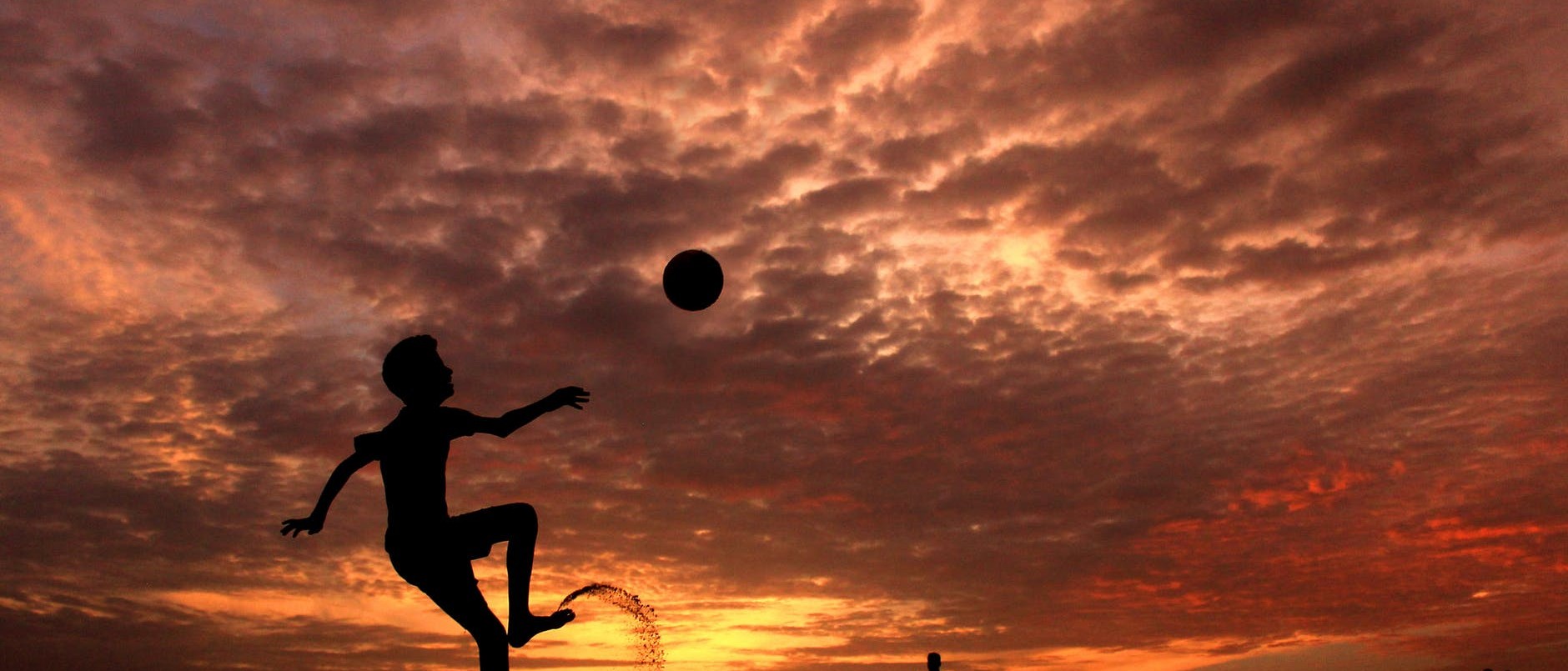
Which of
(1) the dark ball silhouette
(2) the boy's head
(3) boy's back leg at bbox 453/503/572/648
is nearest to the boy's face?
(2) the boy's head

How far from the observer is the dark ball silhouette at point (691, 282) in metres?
14.4

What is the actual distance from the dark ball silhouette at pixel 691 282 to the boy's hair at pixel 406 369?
218 inches

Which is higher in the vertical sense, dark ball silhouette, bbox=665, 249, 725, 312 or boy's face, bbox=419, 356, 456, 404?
dark ball silhouette, bbox=665, 249, 725, 312

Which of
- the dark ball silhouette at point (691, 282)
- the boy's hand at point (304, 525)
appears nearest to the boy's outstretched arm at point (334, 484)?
the boy's hand at point (304, 525)

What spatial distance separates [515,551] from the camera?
908 centimetres

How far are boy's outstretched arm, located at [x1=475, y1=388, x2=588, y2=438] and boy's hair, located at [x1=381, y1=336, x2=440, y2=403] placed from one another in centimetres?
72

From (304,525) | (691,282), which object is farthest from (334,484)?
(691,282)

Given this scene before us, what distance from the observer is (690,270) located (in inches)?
567

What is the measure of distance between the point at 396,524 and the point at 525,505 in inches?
39.2

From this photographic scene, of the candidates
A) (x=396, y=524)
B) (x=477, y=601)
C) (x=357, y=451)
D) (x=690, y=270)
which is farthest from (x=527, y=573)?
(x=690, y=270)

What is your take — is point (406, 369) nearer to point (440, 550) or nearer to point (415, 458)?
point (415, 458)

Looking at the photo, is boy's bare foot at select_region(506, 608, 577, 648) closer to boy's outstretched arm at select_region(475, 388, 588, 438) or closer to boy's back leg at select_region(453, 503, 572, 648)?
boy's back leg at select_region(453, 503, 572, 648)

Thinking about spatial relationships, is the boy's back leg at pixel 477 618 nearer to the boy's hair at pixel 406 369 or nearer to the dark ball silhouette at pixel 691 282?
the boy's hair at pixel 406 369

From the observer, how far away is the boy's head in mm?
9016
